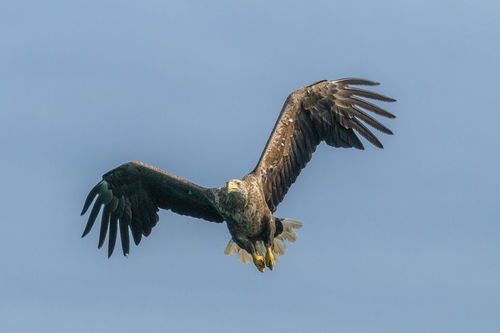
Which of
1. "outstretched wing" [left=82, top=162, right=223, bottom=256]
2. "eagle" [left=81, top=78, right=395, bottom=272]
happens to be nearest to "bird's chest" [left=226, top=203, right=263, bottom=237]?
"eagle" [left=81, top=78, right=395, bottom=272]

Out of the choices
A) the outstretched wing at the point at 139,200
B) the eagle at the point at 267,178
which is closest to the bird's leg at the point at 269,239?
the eagle at the point at 267,178

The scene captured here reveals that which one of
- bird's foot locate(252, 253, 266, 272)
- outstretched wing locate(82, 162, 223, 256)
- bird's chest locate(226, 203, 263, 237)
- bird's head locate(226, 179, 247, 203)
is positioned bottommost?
bird's foot locate(252, 253, 266, 272)

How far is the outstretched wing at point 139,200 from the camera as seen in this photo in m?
15.1

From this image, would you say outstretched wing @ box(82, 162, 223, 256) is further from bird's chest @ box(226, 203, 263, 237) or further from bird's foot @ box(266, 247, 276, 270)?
bird's foot @ box(266, 247, 276, 270)

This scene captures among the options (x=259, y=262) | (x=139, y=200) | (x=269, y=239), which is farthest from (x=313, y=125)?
(x=139, y=200)

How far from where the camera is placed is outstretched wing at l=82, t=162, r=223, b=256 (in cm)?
1510

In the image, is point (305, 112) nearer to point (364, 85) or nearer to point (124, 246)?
point (364, 85)

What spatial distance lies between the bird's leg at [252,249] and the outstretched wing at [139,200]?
614 millimetres

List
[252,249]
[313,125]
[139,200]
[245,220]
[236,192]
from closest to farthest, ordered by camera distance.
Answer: [236,192], [245,220], [252,249], [313,125], [139,200]

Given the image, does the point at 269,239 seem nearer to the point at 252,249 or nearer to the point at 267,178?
the point at 252,249

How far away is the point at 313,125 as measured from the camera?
1531cm

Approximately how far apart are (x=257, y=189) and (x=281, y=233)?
174 cm

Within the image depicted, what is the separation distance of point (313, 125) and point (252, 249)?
75.5 inches

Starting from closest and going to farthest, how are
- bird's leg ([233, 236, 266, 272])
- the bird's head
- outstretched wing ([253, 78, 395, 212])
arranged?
the bird's head < bird's leg ([233, 236, 266, 272]) < outstretched wing ([253, 78, 395, 212])
